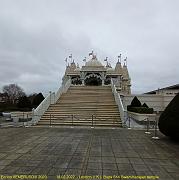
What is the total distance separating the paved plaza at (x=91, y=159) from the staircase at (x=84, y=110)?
7.66 metres

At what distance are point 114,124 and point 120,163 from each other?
35.6ft

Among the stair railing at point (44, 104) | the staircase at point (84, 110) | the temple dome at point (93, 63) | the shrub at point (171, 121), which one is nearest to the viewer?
the shrub at point (171, 121)

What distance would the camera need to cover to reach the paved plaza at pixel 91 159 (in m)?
6.45

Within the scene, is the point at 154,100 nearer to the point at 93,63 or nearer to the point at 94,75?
the point at 94,75

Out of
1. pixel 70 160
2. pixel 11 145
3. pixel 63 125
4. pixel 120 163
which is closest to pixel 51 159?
pixel 70 160

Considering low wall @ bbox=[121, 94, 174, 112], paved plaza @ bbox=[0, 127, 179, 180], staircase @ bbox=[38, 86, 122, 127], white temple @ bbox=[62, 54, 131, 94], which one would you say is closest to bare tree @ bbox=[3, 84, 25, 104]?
white temple @ bbox=[62, 54, 131, 94]

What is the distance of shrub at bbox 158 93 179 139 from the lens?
10680mm

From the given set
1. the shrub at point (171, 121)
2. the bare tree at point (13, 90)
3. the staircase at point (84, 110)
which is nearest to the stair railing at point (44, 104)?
the staircase at point (84, 110)

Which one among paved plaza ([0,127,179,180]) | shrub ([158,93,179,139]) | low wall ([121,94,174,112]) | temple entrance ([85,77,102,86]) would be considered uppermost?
temple entrance ([85,77,102,86])

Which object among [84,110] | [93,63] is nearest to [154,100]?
[84,110]

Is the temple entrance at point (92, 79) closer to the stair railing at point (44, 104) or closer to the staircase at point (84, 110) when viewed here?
the staircase at point (84, 110)

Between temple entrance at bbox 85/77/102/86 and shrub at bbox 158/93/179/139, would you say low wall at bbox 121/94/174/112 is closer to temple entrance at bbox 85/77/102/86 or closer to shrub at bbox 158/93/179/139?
temple entrance at bbox 85/77/102/86

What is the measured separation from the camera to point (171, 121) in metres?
10.9

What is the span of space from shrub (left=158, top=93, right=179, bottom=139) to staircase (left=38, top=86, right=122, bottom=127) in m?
6.79
